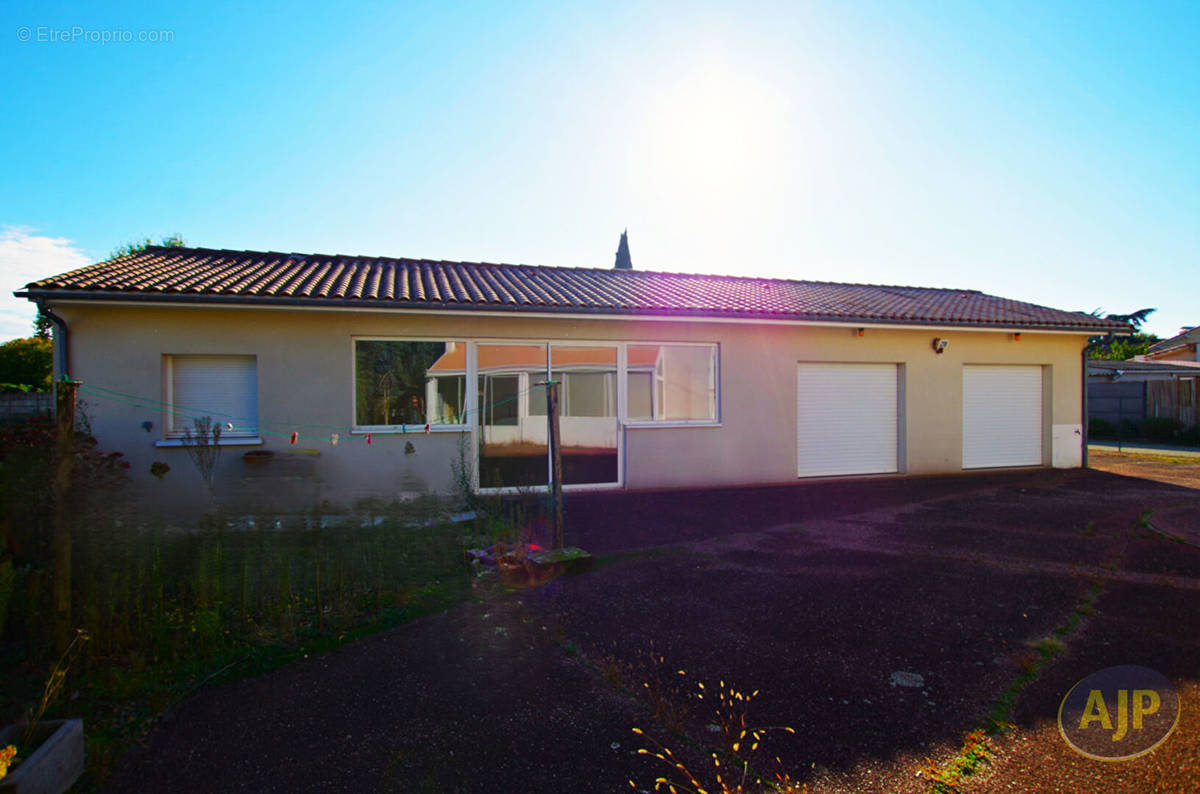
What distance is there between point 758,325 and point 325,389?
672 cm

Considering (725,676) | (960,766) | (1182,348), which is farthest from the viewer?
(1182,348)

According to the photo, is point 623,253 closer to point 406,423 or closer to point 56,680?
point 406,423

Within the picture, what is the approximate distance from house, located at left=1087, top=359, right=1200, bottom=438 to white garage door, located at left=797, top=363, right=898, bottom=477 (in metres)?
12.3

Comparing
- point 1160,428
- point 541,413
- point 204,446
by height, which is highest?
point 541,413

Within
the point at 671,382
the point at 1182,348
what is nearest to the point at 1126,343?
the point at 1182,348

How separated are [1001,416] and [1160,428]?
38.4 feet

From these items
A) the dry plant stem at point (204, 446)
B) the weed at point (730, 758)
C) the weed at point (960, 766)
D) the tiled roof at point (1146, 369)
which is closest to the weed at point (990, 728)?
the weed at point (960, 766)

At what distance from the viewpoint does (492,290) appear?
10.1m

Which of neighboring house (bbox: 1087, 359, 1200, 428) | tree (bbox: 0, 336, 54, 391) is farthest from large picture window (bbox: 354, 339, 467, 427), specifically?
neighboring house (bbox: 1087, 359, 1200, 428)

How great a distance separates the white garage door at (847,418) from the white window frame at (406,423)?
5.57 m

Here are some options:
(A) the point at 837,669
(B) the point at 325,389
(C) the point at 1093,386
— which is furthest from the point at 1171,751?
(C) the point at 1093,386

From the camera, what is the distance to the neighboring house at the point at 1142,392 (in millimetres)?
19156

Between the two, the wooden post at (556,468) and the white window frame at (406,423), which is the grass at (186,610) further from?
the white window frame at (406,423)

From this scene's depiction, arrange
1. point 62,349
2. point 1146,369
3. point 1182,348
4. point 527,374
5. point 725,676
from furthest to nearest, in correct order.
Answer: point 1182,348, point 1146,369, point 527,374, point 62,349, point 725,676
